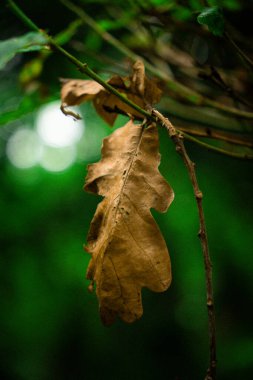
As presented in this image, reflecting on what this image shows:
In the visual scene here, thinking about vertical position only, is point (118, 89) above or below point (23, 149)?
below

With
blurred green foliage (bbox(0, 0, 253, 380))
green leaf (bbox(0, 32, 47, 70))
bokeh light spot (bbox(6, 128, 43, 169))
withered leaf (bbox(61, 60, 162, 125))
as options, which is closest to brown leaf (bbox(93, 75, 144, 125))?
withered leaf (bbox(61, 60, 162, 125))

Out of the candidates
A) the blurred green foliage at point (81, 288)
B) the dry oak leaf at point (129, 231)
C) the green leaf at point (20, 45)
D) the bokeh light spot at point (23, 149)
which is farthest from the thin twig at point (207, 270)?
the bokeh light spot at point (23, 149)

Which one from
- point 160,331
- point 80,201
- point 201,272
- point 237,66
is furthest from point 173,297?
point 237,66

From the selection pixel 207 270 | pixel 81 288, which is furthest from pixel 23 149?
pixel 207 270

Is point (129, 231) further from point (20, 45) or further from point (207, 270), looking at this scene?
point (20, 45)

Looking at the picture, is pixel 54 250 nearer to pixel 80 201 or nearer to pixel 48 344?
pixel 80 201
